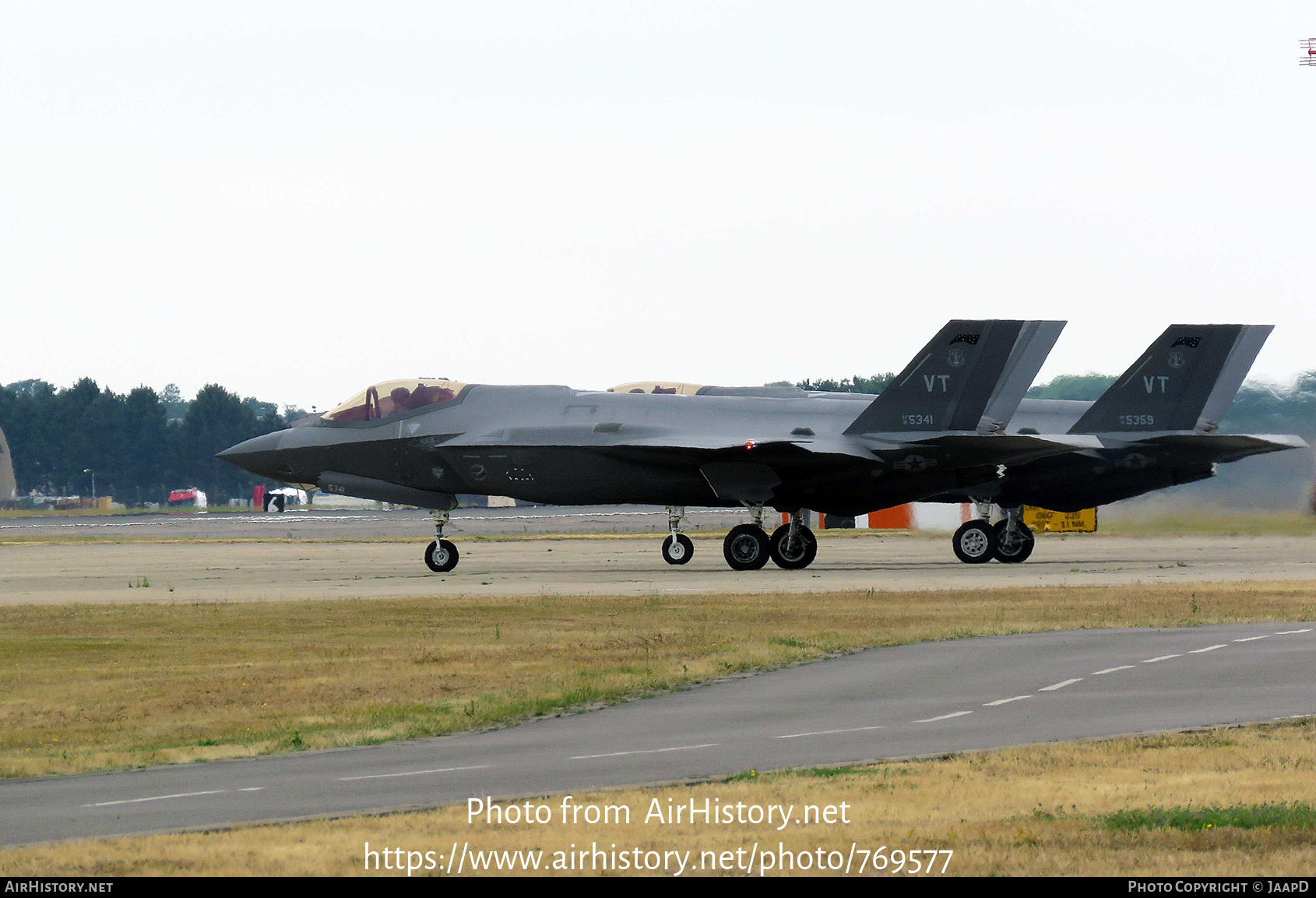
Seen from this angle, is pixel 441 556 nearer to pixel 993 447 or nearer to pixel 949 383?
pixel 949 383

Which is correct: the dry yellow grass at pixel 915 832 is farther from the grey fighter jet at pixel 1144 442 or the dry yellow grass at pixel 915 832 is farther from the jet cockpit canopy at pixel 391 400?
the jet cockpit canopy at pixel 391 400

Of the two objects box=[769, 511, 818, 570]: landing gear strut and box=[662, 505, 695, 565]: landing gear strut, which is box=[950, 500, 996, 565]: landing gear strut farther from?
box=[662, 505, 695, 565]: landing gear strut

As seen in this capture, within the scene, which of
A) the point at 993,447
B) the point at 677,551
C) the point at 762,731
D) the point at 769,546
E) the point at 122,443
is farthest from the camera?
the point at 122,443

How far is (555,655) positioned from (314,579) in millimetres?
15776

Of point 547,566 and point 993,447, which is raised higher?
point 993,447

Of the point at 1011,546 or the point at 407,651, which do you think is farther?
the point at 1011,546

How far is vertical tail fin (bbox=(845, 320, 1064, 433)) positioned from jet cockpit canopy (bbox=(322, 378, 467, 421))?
9289 mm

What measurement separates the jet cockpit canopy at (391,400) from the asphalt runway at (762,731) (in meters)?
20.1

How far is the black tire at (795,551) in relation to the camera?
35.8 metres

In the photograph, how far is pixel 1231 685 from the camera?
15312mm

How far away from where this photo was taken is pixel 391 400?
123 feet

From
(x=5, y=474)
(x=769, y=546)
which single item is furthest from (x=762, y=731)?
(x=5, y=474)

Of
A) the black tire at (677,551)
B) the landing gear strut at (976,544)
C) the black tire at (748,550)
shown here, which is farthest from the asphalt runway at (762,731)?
the black tire at (677,551)

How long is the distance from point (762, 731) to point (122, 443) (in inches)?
5974
